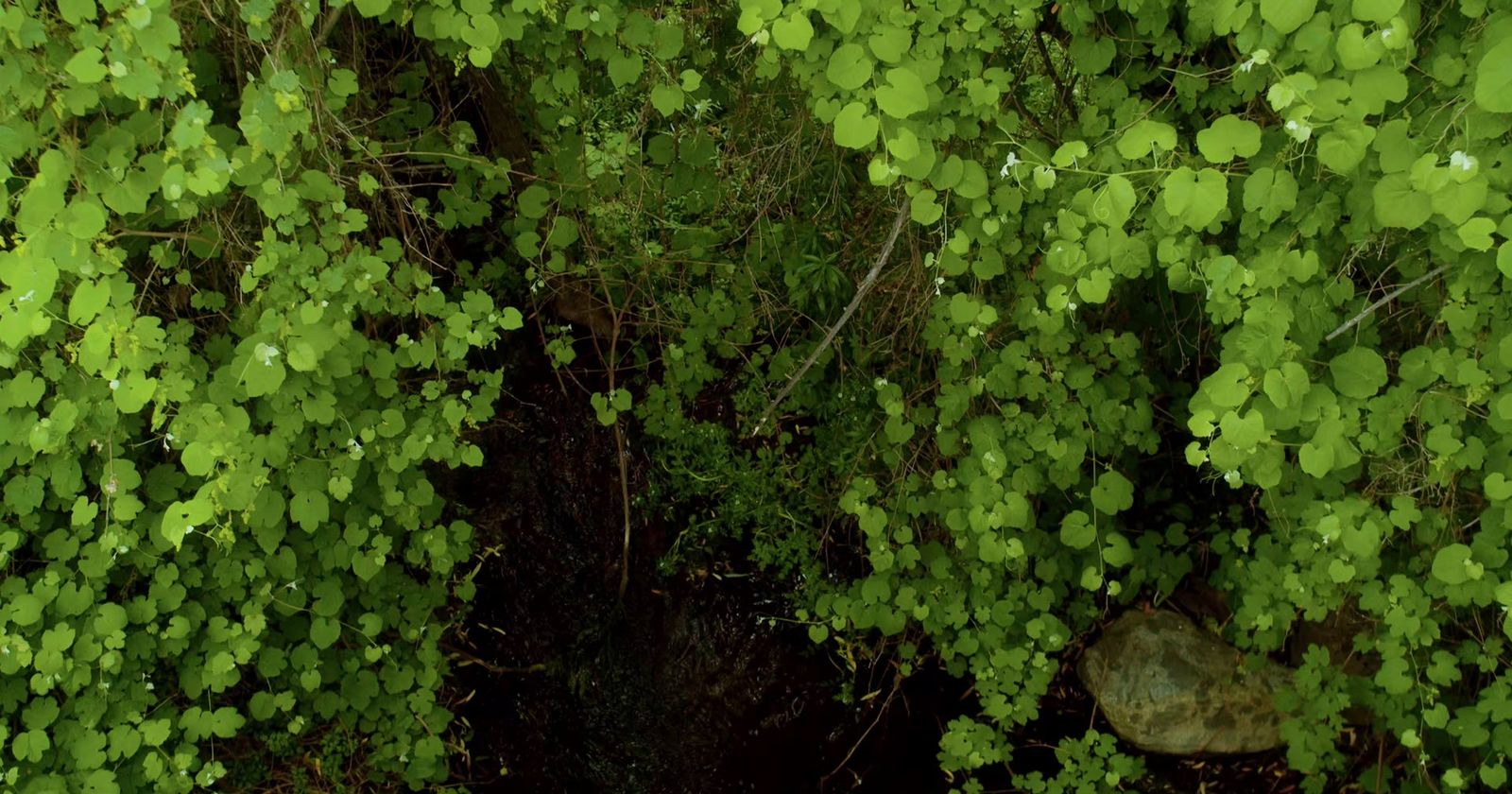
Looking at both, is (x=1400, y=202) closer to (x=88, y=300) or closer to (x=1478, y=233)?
(x=1478, y=233)

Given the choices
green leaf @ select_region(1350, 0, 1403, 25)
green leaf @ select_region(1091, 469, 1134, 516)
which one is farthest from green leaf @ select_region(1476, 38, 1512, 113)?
green leaf @ select_region(1091, 469, 1134, 516)

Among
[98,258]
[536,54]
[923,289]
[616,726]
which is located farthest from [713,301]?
[98,258]

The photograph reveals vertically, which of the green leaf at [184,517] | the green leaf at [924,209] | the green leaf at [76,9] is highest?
the green leaf at [76,9]

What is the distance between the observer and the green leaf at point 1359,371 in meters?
1.98

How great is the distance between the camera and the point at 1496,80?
57.4 inches

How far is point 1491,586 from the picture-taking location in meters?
2.21

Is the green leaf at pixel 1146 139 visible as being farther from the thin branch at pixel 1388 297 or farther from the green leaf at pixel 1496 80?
the thin branch at pixel 1388 297

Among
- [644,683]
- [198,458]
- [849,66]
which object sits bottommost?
[644,683]

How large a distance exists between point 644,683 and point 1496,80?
308 centimetres

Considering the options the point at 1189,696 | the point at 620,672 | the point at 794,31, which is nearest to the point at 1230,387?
the point at 794,31

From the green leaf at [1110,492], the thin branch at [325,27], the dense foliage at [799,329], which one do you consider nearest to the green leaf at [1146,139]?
the dense foliage at [799,329]

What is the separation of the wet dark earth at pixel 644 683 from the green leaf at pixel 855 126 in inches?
90.5

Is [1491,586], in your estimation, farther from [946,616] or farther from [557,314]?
[557,314]

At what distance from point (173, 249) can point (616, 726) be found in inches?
83.3
